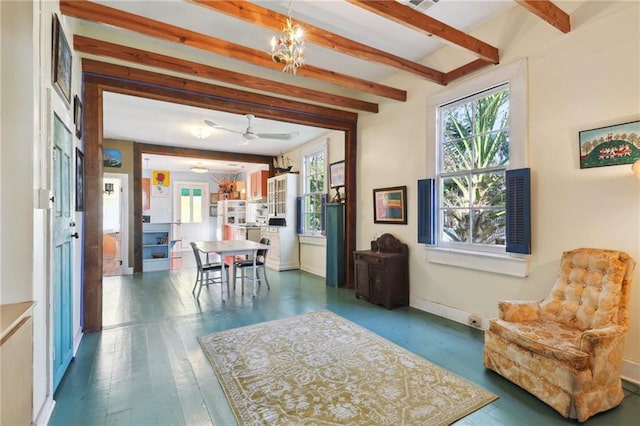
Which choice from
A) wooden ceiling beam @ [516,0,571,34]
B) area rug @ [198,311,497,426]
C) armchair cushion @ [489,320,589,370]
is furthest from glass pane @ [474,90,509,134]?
area rug @ [198,311,497,426]

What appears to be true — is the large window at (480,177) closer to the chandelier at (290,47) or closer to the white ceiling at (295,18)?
the white ceiling at (295,18)

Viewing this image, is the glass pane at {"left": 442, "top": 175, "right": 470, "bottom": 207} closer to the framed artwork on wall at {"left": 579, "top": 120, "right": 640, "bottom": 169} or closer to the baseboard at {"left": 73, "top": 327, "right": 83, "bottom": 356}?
the framed artwork on wall at {"left": 579, "top": 120, "right": 640, "bottom": 169}

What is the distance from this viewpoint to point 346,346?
112 inches

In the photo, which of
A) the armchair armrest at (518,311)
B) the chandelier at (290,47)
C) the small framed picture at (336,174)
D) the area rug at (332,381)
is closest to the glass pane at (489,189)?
the armchair armrest at (518,311)

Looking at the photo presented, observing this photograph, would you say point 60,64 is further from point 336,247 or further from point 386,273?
point 336,247

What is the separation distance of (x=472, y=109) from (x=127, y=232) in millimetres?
6765

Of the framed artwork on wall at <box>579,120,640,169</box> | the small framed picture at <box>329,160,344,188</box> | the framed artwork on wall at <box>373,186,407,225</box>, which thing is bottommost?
the framed artwork on wall at <box>373,186,407,225</box>

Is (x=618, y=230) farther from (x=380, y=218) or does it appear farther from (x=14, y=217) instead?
(x=14, y=217)

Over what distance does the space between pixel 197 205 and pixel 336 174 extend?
23.4 feet

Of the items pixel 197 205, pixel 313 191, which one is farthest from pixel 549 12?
pixel 197 205

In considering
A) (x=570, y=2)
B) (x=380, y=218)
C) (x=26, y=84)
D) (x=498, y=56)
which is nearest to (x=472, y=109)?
(x=498, y=56)

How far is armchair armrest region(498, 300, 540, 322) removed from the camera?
7.74ft

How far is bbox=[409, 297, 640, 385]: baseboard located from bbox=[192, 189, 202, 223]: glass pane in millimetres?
9024

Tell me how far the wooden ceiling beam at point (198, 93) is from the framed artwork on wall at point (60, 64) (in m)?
0.85
